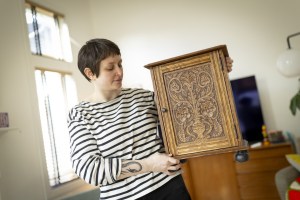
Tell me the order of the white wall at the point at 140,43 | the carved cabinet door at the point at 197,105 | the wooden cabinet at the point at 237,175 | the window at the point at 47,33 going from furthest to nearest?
the window at the point at 47,33 → the wooden cabinet at the point at 237,175 → the white wall at the point at 140,43 → the carved cabinet door at the point at 197,105

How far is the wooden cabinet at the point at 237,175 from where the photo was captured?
288 centimetres

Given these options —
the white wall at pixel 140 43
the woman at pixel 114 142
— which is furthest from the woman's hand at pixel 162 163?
the white wall at pixel 140 43

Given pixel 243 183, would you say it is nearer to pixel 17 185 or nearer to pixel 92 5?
pixel 17 185

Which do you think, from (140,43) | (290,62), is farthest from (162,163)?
(140,43)

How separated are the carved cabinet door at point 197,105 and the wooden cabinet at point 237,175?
2.03 metres

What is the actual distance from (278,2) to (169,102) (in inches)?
112

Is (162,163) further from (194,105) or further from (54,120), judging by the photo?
(54,120)

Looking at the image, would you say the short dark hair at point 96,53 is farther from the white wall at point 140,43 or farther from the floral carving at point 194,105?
the white wall at point 140,43

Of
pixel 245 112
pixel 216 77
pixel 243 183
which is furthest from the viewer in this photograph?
pixel 245 112

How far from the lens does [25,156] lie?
252 cm

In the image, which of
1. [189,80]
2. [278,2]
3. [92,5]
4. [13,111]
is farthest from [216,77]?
[92,5]

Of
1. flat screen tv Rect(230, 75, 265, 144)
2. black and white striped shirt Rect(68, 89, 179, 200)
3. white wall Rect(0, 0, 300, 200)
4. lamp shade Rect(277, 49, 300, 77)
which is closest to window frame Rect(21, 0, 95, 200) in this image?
white wall Rect(0, 0, 300, 200)

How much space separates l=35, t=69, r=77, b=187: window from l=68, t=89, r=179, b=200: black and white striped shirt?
80.2 inches

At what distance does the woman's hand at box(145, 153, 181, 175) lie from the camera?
916mm
